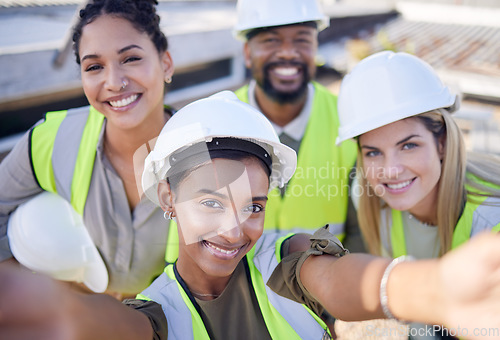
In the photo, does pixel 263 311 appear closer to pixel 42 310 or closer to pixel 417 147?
pixel 42 310

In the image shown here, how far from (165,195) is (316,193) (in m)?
1.34

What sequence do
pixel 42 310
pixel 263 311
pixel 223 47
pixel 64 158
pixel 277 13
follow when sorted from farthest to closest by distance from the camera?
pixel 223 47 → pixel 277 13 → pixel 64 158 → pixel 263 311 → pixel 42 310

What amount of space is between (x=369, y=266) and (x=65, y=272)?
1894 millimetres

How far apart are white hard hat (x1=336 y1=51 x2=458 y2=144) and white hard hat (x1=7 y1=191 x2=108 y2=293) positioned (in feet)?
Result: 5.16

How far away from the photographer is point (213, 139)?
4.81ft

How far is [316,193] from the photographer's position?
2713 mm

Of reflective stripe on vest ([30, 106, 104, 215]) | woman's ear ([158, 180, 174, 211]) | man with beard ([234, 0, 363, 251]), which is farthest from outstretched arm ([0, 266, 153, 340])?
man with beard ([234, 0, 363, 251])

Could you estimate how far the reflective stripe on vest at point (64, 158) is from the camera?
2229 millimetres

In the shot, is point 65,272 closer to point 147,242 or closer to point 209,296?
point 147,242

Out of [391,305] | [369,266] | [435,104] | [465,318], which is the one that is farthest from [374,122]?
[465,318]

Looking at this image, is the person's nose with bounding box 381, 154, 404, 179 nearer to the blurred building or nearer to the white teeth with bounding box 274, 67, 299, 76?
the blurred building

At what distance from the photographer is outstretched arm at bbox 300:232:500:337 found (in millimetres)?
772

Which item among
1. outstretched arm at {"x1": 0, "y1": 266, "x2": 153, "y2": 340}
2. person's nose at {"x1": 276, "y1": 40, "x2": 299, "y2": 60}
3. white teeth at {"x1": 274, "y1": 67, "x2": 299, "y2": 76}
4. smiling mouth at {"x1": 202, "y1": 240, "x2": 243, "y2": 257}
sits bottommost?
smiling mouth at {"x1": 202, "y1": 240, "x2": 243, "y2": 257}

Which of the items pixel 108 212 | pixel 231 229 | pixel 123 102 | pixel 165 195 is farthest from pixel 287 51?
pixel 231 229
